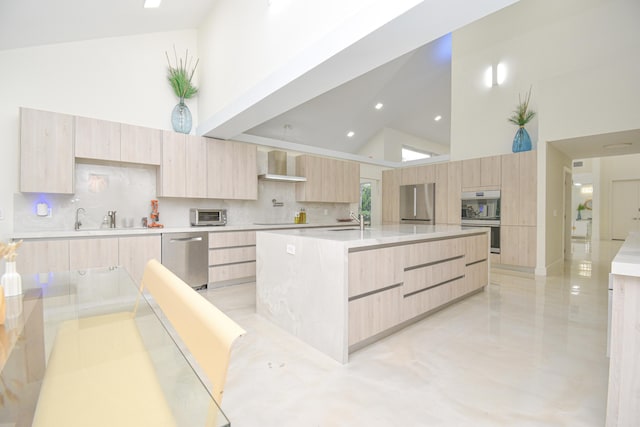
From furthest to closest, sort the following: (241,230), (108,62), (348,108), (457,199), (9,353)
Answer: (348,108), (457,199), (241,230), (108,62), (9,353)

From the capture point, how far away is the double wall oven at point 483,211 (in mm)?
5562

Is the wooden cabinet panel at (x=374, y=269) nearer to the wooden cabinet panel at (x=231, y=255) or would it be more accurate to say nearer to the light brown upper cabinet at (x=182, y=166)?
the wooden cabinet panel at (x=231, y=255)

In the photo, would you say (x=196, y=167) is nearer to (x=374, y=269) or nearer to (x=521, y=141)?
(x=374, y=269)

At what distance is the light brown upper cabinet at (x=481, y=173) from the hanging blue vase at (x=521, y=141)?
351mm

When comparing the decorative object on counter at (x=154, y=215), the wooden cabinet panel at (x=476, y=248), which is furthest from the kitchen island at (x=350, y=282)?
the decorative object on counter at (x=154, y=215)

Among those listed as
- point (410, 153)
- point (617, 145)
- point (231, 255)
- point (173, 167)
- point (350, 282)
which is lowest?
point (231, 255)

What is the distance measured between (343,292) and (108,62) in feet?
14.1

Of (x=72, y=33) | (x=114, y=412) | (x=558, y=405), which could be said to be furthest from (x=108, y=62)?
(x=558, y=405)

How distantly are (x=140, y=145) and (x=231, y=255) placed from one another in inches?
74.8

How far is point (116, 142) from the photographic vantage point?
3672 millimetres

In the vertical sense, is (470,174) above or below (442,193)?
above

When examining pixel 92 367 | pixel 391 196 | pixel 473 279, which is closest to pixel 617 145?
pixel 473 279

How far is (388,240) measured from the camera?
249 cm

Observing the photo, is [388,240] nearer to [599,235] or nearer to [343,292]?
[343,292]
